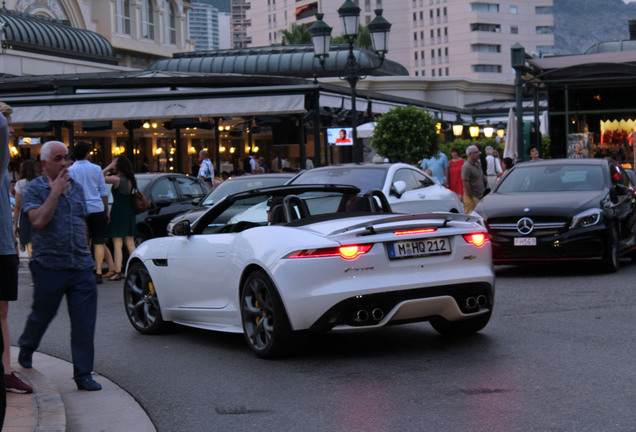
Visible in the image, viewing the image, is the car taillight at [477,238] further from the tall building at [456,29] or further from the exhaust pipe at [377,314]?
the tall building at [456,29]

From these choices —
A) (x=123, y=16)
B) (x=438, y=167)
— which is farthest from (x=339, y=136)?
(x=123, y=16)

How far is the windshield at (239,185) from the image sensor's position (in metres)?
15.3

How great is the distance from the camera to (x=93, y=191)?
13.7 meters

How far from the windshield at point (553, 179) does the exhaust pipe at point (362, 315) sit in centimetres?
723

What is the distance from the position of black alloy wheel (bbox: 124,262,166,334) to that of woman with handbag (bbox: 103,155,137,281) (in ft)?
17.8

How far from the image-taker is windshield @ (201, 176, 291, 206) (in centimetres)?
1532

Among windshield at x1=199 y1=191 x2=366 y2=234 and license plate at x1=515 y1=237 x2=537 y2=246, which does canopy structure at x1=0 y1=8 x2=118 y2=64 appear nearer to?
license plate at x1=515 y1=237 x2=537 y2=246

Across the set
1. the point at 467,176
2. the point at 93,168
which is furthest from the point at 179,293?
the point at 467,176

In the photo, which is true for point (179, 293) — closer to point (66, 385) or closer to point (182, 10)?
point (66, 385)

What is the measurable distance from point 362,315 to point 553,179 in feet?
24.9

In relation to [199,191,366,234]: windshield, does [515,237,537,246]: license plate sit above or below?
below

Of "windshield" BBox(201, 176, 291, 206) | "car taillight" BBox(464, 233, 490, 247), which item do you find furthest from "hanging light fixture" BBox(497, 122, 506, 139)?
"car taillight" BBox(464, 233, 490, 247)

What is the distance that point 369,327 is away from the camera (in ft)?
23.9

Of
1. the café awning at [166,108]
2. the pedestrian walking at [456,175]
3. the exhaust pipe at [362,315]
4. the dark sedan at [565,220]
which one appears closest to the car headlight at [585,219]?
the dark sedan at [565,220]
